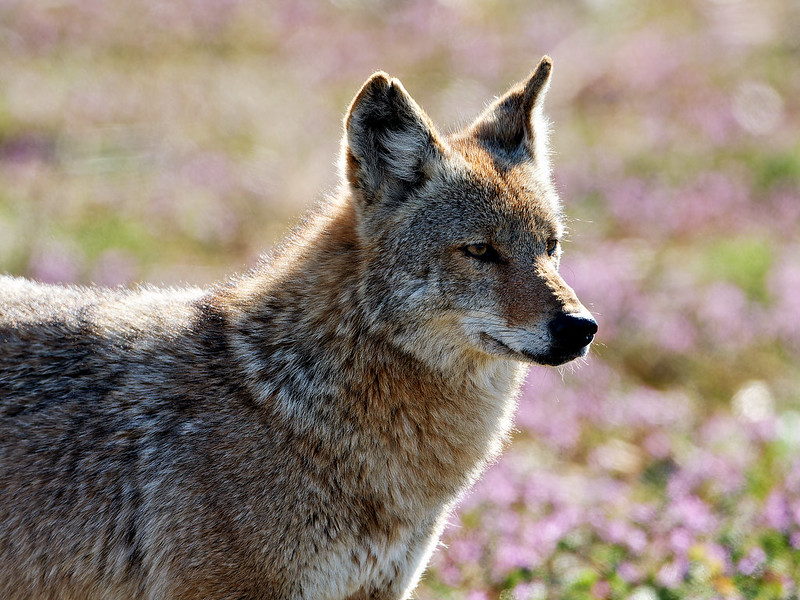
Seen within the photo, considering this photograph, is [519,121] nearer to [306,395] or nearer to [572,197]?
[306,395]

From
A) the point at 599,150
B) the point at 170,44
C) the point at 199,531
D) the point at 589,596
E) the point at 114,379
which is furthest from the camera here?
the point at 170,44

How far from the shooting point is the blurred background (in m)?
6.33

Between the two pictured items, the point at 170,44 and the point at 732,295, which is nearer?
the point at 732,295

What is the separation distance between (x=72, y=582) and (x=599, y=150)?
1195cm

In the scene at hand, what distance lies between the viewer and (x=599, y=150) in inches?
580

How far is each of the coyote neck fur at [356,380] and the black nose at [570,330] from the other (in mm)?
504

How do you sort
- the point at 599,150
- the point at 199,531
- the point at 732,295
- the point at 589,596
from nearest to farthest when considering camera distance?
1. the point at 199,531
2. the point at 589,596
3. the point at 732,295
4. the point at 599,150

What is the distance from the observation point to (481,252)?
463 centimetres

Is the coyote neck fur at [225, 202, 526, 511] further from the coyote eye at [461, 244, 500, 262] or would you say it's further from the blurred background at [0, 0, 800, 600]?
the blurred background at [0, 0, 800, 600]

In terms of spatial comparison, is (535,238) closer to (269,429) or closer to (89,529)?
(269,429)

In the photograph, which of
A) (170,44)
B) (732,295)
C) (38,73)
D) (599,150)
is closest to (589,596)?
(732,295)

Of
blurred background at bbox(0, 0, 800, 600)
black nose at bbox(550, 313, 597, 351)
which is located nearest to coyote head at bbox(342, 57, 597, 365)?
black nose at bbox(550, 313, 597, 351)

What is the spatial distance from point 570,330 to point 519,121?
5.09ft

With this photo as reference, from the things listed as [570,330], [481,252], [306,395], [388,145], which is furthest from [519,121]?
[306,395]
